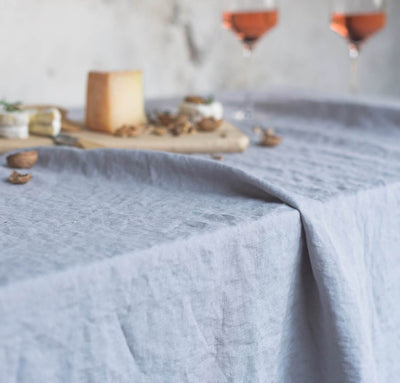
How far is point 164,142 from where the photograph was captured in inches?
28.9

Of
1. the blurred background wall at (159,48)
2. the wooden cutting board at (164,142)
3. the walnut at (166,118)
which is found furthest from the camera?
the blurred background wall at (159,48)

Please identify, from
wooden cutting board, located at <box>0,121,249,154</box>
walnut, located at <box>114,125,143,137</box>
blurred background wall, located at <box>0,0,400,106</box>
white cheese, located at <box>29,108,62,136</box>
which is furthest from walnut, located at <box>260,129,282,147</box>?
blurred background wall, located at <box>0,0,400,106</box>

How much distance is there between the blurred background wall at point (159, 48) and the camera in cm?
165

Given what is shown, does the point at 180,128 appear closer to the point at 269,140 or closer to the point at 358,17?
the point at 269,140

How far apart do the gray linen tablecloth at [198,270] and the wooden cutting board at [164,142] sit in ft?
0.15

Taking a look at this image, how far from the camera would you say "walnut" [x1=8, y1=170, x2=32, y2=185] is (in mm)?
585

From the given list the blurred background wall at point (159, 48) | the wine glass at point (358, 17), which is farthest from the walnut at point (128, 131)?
the blurred background wall at point (159, 48)

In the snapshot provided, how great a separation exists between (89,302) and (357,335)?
0.26m

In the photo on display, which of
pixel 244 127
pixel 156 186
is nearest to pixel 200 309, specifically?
pixel 156 186

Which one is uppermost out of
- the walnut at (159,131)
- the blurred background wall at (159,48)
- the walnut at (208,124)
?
the blurred background wall at (159,48)

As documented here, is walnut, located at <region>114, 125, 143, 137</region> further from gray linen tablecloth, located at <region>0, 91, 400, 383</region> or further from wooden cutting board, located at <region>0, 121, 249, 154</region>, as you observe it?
gray linen tablecloth, located at <region>0, 91, 400, 383</region>

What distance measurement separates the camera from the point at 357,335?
507 millimetres

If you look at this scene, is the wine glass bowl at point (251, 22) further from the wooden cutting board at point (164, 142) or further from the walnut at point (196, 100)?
the wooden cutting board at point (164, 142)

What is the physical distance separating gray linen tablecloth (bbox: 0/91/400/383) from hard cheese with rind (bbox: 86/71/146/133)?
0.17m
